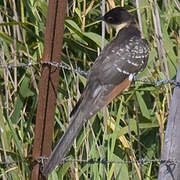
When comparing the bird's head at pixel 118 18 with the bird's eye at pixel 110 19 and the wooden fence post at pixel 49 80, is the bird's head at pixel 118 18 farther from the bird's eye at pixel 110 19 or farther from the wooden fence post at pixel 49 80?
the wooden fence post at pixel 49 80

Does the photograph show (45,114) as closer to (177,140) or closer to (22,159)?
(22,159)

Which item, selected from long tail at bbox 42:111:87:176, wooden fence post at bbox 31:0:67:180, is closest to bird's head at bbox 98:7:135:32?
wooden fence post at bbox 31:0:67:180

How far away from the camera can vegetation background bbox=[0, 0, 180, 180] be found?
7.73 feet

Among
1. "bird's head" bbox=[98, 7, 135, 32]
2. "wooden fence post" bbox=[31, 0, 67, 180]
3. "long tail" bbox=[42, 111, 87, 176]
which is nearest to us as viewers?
"long tail" bbox=[42, 111, 87, 176]

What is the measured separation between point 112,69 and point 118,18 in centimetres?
35

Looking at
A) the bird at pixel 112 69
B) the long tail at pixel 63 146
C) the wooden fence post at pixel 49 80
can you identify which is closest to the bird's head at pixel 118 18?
the bird at pixel 112 69

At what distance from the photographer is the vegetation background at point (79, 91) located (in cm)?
236

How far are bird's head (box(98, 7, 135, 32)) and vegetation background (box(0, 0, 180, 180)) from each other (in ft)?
0.22

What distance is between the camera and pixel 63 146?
193cm

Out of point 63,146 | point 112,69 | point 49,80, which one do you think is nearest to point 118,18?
point 112,69

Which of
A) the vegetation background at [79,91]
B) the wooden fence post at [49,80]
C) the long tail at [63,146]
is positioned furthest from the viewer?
the vegetation background at [79,91]

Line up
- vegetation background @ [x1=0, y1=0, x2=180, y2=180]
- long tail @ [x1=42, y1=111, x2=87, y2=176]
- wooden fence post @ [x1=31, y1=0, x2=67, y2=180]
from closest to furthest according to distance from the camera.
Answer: long tail @ [x1=42, y1=111, x2=87, y2=176] < wooden fence post @ [x1=31, y1=0, x2=67, y2=180] < vegetation background @ [x1=0, y1=0, x2=180, y2=180]

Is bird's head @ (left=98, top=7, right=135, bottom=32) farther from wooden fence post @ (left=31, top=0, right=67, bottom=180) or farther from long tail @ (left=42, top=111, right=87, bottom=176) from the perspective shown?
long tail @ (left=42, top=111, right=87, bottom=176)

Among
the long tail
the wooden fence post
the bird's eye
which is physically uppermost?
the bird's eye
